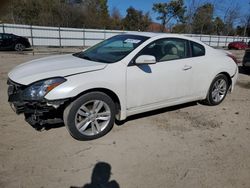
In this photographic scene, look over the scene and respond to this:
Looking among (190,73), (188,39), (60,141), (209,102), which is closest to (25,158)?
(60,141)

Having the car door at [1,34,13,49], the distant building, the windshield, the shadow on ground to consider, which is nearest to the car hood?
the windshield

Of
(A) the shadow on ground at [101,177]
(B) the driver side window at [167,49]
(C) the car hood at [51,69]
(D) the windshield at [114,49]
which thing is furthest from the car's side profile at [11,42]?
(A) the shadow on ground at [101,177]

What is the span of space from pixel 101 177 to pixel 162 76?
2053 millimetres

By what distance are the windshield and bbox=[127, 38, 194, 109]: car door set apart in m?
0.23

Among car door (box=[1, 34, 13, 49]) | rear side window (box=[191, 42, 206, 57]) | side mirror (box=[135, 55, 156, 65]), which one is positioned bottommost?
car door (box=[1, 34, 13, 49])

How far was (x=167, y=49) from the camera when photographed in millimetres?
4477

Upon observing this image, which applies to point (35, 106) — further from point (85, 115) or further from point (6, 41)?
point (6, 41)

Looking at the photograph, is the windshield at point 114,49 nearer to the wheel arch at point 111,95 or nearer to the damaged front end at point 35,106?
the wheel arch at point 111,95

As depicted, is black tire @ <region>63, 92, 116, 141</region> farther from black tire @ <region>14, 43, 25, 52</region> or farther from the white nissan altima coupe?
black tire @ <region>14, 43, 25, 52</region>

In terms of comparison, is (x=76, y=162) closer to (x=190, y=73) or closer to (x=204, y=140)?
(x=204, y=140)

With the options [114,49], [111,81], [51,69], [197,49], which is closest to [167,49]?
[197,49]

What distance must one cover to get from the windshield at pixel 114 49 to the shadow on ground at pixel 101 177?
162 centimetres

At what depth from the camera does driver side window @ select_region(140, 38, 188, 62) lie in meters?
4.24

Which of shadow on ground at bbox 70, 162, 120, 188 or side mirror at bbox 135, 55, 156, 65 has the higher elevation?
side mirror at bbox 135, 55, 156, 65
